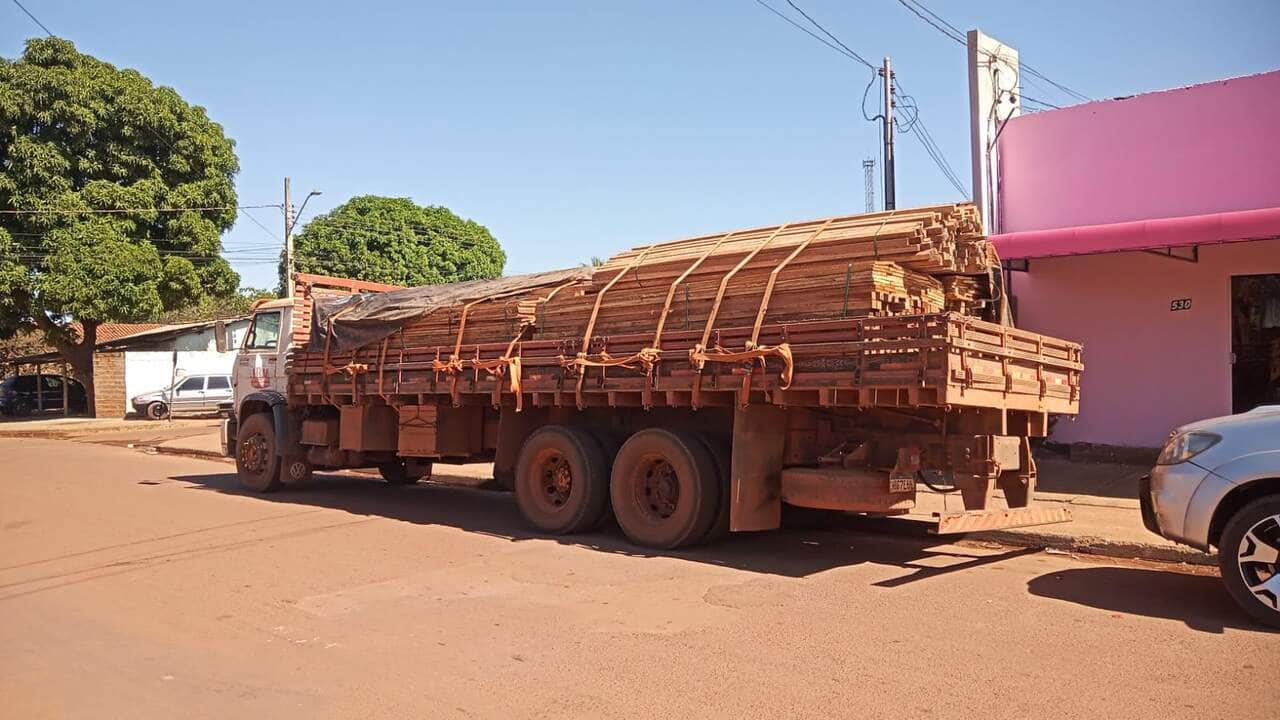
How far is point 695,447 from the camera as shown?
27.8 ft

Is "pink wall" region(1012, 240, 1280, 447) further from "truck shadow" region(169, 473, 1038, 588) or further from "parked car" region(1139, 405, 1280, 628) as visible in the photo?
"parked car" region(1139, 405, 1280, 628)

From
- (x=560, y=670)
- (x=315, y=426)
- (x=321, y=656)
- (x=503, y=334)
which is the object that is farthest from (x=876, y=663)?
(x=315, y=426)

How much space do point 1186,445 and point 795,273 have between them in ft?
10.3

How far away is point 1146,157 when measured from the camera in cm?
1246

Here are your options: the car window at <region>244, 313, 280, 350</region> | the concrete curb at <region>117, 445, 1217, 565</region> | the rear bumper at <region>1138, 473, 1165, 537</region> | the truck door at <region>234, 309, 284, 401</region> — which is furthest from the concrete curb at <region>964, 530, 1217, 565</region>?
the car window at <region>244, 313, 280, 350</region>

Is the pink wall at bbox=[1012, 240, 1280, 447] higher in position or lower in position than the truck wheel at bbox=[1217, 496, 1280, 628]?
higher

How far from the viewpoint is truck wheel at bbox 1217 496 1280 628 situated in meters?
5.64

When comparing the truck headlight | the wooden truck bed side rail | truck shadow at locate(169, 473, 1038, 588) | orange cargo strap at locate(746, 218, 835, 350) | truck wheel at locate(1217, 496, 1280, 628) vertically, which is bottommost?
truck shadow at locate(169, 473, 1038, 588)

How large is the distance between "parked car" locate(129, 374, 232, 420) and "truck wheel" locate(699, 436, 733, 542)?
89.1 ft

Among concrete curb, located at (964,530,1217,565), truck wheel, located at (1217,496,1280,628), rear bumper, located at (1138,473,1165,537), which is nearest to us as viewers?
truck wheel, located at (1217,496,1280,628)

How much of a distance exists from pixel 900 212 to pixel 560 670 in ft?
15.9

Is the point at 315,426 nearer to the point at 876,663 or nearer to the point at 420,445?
the point at 420,445

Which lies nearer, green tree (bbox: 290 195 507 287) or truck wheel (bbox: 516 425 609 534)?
truck wheel (bbox: 516 425 609 534)

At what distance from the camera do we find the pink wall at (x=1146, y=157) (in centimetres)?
1169
